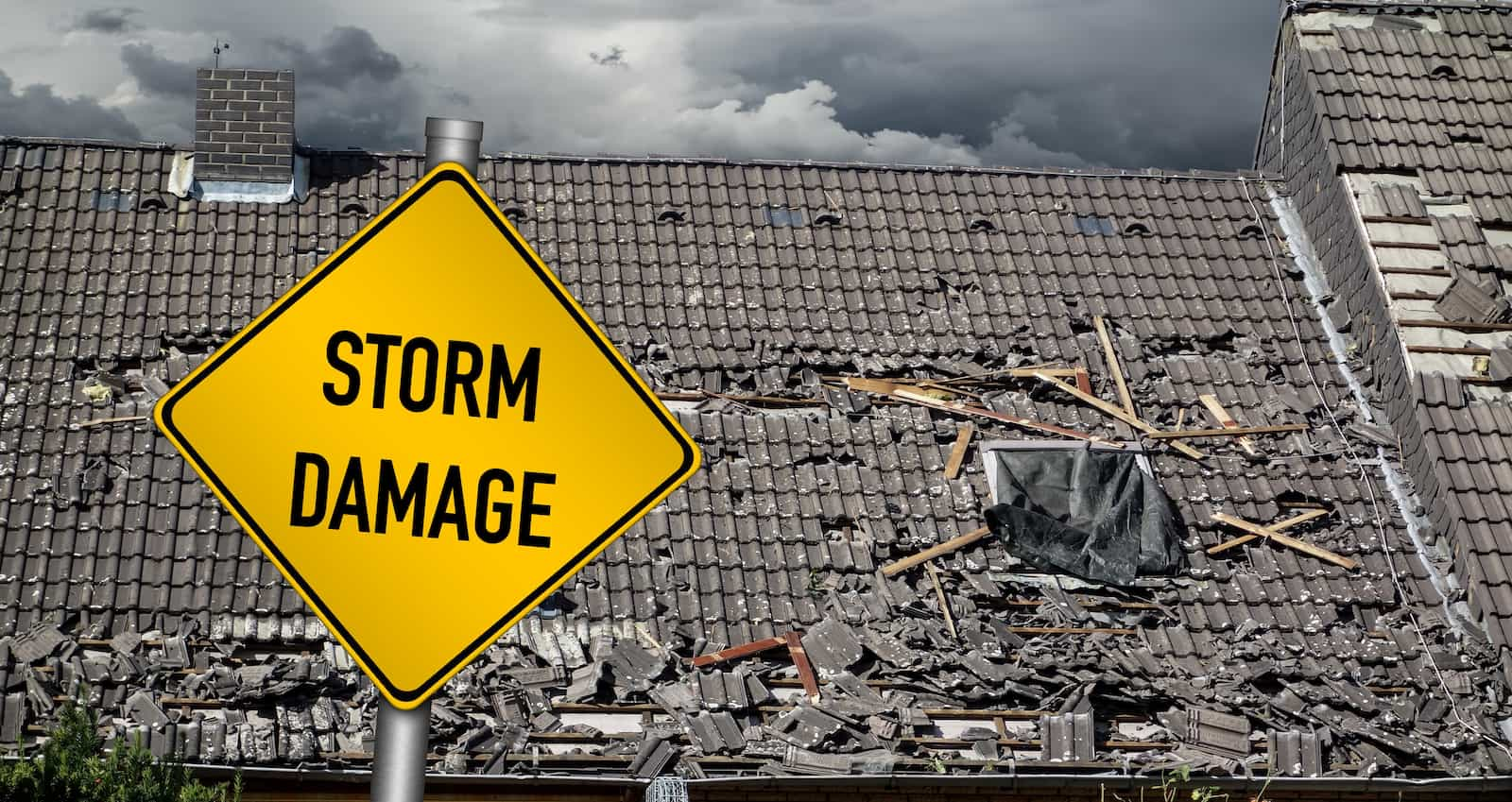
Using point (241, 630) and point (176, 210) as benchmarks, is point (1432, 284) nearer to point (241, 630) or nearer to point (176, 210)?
point (241, 630)

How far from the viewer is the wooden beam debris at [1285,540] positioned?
10188 mm

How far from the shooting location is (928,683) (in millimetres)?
8953

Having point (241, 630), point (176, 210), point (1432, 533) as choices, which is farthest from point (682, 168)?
point (1432, 533)

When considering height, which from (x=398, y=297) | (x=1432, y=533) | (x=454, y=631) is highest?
(x=1432, y=533)

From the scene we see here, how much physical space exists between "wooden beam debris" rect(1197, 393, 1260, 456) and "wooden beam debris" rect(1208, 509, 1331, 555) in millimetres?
634

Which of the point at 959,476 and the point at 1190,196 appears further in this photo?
the point at 1190,196

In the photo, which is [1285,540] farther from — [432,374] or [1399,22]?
[432,374]

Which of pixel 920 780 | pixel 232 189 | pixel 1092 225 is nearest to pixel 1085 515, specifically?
pixel 920 780

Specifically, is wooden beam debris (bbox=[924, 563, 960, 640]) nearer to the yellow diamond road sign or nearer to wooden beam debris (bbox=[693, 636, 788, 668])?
wooden beam debris (bbox=[693, 636, 788, 668])

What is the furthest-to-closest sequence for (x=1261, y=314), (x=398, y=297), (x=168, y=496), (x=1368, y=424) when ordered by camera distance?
1. (x=1261, y=314)
2. (x=1368, y=424)
3. (x=168, y=496)
4. (x=398, y=297)

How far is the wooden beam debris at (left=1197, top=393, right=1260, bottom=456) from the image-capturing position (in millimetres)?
11039

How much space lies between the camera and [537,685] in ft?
28.5

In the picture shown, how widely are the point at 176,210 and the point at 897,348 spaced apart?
6.01 metres

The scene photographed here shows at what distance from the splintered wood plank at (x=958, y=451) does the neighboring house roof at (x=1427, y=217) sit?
328 centimetres
